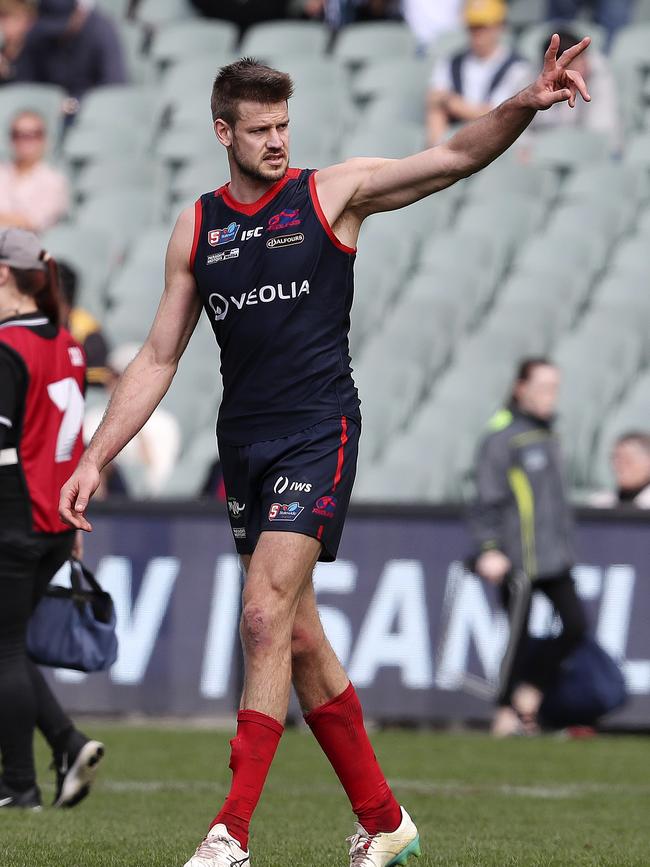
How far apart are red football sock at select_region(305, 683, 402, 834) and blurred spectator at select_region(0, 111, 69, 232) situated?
35.3ft

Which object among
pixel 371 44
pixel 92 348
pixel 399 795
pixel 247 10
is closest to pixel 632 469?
pixel 92 348

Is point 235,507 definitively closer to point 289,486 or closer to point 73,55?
point 289,486

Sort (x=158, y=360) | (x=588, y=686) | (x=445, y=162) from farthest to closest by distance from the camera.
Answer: (x=588, y=686) < (x=158, y=360) < (x=445, y=162)

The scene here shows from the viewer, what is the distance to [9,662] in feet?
24.7

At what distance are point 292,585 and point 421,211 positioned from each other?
10.7 m

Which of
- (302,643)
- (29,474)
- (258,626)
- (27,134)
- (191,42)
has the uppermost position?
(191,42)

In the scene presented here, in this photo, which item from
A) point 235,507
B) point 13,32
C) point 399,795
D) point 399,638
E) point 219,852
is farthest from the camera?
point 13,32

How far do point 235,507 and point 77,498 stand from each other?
509 millimetres

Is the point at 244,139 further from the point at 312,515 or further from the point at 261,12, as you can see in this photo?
the point at 261,12

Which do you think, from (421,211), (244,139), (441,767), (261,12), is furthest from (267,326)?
(261,12)

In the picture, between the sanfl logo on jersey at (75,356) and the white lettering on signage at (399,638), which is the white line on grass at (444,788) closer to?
the sanfl logo on jersey at (75,356)

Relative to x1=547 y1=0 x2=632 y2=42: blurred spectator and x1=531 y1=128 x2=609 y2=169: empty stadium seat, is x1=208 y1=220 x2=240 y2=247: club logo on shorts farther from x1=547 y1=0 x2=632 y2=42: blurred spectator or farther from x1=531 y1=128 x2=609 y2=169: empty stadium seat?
x1=547 y1=0 x2=632 y2=42: blurred spectator

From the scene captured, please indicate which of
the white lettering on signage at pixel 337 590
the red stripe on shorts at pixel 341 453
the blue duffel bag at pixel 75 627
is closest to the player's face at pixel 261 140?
the red stripe on shorts at pixel 341 453

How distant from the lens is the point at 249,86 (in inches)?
233
